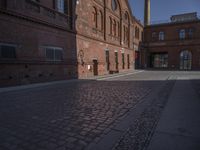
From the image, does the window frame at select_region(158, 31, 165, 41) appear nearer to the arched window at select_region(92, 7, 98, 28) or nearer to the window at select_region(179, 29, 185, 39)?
the window at select_region(179, 29, 185, 39)

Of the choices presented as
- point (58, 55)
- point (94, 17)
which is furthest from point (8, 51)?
point (94, 17)

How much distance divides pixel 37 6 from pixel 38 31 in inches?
72.5

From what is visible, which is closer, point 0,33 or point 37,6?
point 0,33

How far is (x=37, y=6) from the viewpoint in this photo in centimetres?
1285

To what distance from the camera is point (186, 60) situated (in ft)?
123

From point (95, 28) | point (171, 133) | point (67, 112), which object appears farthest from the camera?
point (95, 28)

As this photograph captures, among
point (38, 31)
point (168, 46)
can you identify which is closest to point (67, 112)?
point (38, 31)

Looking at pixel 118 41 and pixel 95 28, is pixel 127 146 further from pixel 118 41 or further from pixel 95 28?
pixel 118 41

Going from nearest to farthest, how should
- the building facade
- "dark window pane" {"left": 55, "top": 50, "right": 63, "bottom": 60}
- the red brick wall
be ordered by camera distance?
"dark window pane" {"left": 55, "top": 50, "right": 63, "bottom": 60}
the building facade
the red brick wall

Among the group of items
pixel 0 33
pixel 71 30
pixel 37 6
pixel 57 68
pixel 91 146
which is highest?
pixel 37 6

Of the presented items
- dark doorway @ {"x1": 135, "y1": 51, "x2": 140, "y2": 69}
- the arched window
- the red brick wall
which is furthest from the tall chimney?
the arched window

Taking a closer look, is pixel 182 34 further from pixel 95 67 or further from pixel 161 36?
pixel 95 67

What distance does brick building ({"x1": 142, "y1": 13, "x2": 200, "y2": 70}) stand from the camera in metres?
36.3

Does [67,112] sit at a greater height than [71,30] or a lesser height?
lesser
